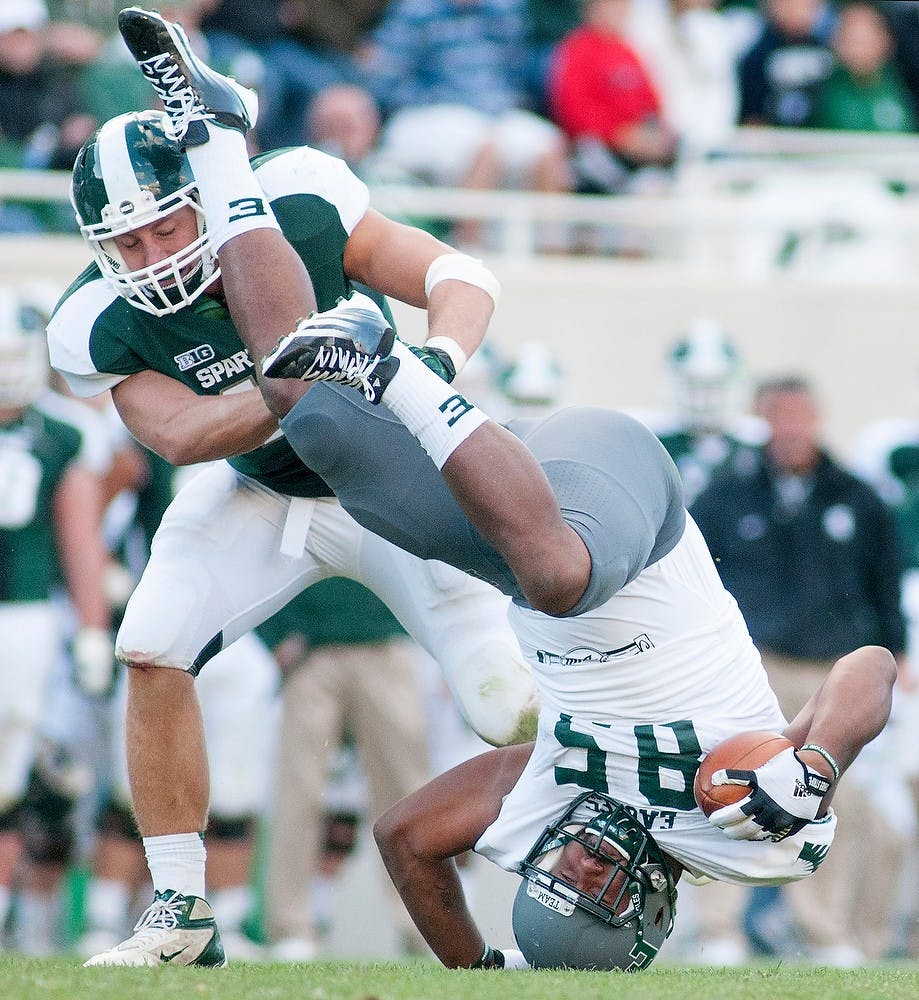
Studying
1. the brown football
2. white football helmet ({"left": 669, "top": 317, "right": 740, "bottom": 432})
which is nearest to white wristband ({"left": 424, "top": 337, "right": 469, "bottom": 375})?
the brown football

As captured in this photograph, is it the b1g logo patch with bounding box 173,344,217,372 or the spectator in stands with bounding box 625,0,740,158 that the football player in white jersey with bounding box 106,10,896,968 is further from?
the spectator in stands with bounding box 625,0,740,158

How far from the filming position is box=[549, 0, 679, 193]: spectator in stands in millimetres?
9266

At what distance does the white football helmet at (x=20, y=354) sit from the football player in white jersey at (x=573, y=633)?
2874 mm

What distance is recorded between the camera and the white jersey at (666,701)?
3873 mm

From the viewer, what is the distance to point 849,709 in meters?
3.84

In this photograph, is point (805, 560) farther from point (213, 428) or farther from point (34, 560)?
point (213, 428)

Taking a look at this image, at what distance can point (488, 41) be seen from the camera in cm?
930

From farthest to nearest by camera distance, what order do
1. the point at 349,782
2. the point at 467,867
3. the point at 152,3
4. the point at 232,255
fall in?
1. the point at 152,3
2. the point at 349,782
3. the point at 467,867
4. the point at 232,255

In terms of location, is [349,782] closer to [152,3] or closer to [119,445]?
[119,445]

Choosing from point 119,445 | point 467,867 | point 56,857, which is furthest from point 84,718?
point 467,867

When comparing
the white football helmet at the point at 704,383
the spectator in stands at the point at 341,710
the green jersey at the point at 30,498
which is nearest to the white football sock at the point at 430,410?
the spectator in stands at the point at 341,710

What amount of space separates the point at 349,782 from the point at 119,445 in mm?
1570

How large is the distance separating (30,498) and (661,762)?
10.9 feet

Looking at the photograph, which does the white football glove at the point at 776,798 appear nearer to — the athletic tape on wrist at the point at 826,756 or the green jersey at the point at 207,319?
the athletic tape on wrist at the point at 826,756
